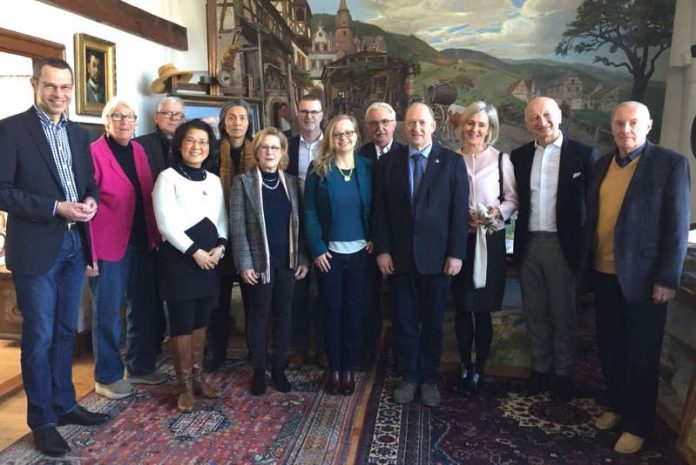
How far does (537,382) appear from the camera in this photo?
301 centimetres

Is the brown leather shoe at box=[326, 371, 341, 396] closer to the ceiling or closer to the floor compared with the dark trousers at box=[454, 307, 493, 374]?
closer to the floor

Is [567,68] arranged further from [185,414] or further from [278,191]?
[185,414]

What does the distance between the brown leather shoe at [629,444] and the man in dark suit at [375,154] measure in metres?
1.41

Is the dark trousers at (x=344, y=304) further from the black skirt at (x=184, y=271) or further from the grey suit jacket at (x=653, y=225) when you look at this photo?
the grey suit jacket at (x=653, y=225)

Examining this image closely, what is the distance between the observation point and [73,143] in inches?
95.9

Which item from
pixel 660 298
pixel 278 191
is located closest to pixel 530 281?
pixel 660 298

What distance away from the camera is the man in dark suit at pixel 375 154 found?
10.0 ft

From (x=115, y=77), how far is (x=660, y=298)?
394cm

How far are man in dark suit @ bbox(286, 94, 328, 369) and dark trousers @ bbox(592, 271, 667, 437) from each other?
1.65 metres

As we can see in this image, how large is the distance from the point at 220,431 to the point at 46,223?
128cm

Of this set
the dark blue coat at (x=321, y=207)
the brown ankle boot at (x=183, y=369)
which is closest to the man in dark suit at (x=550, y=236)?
the dark blue coat at (x=321, y=207)

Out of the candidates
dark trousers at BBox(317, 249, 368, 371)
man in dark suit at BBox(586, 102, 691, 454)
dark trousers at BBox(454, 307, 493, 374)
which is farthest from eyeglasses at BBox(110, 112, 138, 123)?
man in dark suit at BBox(586, 102, 691, 454)

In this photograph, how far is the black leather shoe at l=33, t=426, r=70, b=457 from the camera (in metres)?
2.41

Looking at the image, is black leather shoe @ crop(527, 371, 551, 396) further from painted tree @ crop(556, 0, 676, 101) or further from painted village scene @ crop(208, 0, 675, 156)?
painted tree @ crop(556, 0, 676, 101)
